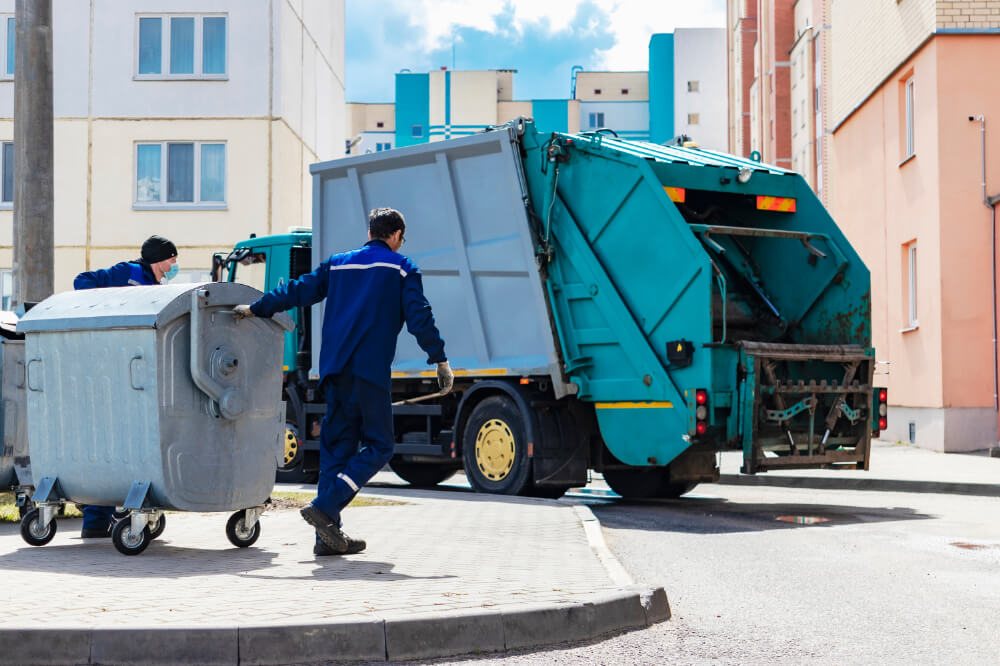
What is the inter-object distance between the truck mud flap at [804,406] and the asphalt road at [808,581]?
1.56 feet

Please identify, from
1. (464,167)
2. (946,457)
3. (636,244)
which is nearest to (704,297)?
(636,244)

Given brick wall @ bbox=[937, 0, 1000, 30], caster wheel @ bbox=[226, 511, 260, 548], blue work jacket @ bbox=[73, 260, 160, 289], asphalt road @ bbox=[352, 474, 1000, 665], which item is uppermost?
brick wall @ bbox=[937, 0, 1000, 30]

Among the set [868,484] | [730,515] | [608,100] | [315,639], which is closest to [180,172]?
[868,484]

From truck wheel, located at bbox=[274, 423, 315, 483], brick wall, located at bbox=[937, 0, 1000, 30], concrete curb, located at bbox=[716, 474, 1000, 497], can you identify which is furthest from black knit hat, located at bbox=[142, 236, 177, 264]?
brick wall, located at bbox=[937, 0, 1000, 30]

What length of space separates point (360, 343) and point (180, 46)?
69.0ft

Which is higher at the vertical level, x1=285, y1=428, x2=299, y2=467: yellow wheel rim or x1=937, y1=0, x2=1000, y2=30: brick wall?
x1=937, y1=0, x2=1000, y2=30: brick wall

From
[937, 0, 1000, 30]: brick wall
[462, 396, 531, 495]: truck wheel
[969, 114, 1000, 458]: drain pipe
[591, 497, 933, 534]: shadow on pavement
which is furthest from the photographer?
[937, 0, 1000, 30]: brick wall

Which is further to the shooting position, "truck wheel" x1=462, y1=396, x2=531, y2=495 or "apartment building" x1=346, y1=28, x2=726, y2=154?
"apartment building" x1=346, y1=28, x2=726, y2=154

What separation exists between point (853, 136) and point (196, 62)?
12.4 m

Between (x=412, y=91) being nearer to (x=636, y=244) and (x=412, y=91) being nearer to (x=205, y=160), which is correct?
(x=205, y=160)

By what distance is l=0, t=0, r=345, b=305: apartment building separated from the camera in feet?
86.3

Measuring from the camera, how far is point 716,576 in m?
7.34

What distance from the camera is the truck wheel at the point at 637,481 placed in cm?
1270

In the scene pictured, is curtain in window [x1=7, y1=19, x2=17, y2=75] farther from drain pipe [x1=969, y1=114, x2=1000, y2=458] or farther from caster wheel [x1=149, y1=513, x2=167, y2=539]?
caster wheel [x1=149, y1=513, x2=167, y2=539]
